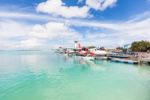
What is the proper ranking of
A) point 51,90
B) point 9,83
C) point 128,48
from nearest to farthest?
1. point 51,90
2. point 9,83
3. point 128,48

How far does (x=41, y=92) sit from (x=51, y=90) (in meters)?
1.10

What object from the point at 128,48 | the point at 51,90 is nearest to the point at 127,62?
the point at 51,90

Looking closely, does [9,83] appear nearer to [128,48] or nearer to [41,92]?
[41,92]

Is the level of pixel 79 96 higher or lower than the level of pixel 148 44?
lower

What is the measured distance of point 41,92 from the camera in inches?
699

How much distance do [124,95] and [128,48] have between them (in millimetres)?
74476

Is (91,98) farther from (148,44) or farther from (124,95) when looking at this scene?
(148,44)

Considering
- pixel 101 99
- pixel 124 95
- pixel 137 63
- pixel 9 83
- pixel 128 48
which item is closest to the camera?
pixel 101 99

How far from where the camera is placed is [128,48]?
8838cm

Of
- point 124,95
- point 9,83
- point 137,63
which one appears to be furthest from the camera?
point 137,63

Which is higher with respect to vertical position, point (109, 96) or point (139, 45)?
point (139, 45)

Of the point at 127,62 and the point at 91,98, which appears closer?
the point at 91,98

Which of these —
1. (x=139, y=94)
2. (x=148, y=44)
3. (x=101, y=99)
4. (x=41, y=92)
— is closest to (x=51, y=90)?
(x=41, y=92)

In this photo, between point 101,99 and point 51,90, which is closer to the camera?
point 101,99
